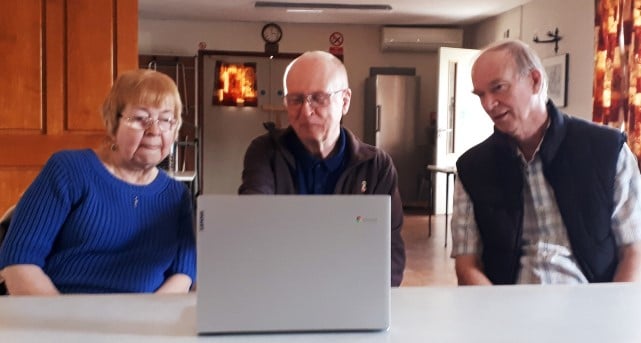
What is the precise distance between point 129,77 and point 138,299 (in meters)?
0.60

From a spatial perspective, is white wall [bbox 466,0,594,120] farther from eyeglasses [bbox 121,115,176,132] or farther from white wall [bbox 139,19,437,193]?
eyeglasses [bbox 121,115,176,132]

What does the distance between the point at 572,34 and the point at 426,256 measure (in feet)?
7.86

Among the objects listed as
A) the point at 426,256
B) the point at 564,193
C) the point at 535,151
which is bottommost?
the point at 426,256

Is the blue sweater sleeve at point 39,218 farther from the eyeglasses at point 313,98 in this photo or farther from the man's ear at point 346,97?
the man's ear at point 346,97

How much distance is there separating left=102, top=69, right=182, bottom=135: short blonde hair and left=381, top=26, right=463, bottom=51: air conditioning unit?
6.50 m

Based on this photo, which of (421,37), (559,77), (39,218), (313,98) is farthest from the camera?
(421,37)

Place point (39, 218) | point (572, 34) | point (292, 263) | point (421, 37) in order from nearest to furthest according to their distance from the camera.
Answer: point (292, 263)
point (39, 218)
point (572, 34)
point (421, 37)

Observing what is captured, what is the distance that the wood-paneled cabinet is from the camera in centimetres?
327

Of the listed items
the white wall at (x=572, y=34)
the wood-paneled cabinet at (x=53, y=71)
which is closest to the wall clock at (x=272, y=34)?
the white wall at (x=572, y=34)

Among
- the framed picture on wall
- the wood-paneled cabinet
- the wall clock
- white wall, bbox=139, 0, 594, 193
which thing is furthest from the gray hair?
the wall clock

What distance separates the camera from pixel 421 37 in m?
7.67

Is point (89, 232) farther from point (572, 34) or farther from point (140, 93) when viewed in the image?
point (572, 34)

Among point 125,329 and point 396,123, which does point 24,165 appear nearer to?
point 125,329

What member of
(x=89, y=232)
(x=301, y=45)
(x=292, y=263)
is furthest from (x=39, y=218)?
(x=301, y=45)
